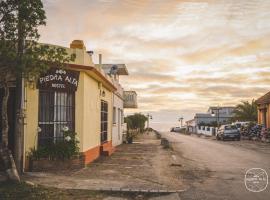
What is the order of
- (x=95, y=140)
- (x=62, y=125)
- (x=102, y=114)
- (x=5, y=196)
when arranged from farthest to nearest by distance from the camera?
(x=102, y=114) → (x=95, y=140) → (x=62, y=125) → (x=5, y=196)

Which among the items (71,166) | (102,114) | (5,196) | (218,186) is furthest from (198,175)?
(102,114)

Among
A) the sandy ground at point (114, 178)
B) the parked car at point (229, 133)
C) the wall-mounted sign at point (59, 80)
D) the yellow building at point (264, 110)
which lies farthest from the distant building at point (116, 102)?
the yellow building at point (264, 110)

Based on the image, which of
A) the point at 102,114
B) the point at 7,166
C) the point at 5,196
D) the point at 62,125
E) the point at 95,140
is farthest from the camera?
the point at 102,114

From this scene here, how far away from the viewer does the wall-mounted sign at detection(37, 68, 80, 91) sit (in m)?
13.3

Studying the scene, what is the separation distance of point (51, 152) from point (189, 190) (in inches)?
199

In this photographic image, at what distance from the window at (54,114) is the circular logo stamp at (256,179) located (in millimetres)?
6264


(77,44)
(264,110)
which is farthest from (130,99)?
(77,44)

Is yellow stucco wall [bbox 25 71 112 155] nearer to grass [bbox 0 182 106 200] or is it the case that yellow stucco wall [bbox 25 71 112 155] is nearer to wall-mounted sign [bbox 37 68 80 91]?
wall-mounted sign [bbox 37 68 80 91]

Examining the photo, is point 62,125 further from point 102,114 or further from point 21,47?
point 102,114

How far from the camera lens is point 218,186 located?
35.8 ft

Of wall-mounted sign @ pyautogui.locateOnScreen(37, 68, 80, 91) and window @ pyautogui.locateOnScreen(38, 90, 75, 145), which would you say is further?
window @ pyautogui.locateOnScreen(38, 90, 75, 145)

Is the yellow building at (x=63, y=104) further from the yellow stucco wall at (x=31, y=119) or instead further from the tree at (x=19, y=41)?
the tree at (x=19, y=41)

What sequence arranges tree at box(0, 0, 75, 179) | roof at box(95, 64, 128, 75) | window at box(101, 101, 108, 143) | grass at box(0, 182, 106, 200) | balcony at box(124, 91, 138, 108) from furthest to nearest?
balcony at box(124, 91, 138, 108) → roof at box(95, 64, 128, 75) → window at box(101, 101, 108, 143) → tree at box(0, 0, 75, 179) → grass at box(0, 182, 106, 200)

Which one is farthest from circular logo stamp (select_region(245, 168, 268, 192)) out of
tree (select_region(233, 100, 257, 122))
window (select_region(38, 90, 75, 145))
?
tree (select_region(233, 100, 257, 122))
